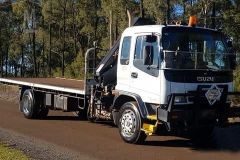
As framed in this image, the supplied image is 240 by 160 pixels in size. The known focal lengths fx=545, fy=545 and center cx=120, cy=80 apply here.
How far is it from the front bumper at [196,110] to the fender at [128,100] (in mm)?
456

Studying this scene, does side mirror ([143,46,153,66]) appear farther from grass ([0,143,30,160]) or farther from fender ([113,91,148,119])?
grass ([0,143,30,160])

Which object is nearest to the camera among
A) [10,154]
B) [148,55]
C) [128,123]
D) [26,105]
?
[10,154]

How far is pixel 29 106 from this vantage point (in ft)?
55.6

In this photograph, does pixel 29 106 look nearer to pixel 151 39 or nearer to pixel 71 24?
pixel 151 39

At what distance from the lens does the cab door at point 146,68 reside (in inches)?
448

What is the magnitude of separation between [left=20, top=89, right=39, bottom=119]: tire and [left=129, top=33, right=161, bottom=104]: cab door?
5.43m

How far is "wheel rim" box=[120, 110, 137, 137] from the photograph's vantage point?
39.1 feet

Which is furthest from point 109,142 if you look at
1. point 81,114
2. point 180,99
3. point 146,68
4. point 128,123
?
point 81,114

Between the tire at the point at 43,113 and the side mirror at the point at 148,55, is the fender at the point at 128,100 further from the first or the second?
the tire at the point at 43,113

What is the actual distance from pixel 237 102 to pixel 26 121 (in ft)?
20.9

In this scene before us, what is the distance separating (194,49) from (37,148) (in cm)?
392

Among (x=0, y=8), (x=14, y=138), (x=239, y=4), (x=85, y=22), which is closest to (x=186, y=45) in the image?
(x=14, y=138)

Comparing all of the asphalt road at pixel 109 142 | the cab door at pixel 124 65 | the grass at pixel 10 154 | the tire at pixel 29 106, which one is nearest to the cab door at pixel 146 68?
the cab door at pixel 124 65

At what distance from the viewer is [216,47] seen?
473 inches
